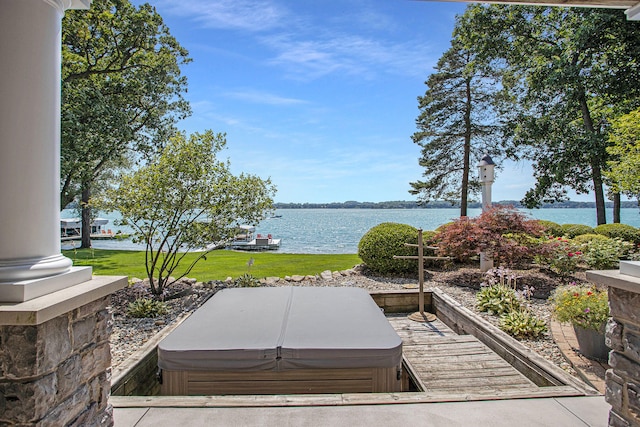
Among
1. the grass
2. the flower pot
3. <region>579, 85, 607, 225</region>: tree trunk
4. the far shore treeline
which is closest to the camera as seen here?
the flower pot

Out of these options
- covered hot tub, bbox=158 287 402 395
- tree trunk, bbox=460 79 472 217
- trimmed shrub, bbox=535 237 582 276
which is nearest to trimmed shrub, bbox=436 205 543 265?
trimmed shrub, bbox=535 237 582 276

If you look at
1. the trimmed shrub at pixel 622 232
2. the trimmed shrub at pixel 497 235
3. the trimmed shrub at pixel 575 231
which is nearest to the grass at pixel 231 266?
the trimmed shrub at pixel 497 235

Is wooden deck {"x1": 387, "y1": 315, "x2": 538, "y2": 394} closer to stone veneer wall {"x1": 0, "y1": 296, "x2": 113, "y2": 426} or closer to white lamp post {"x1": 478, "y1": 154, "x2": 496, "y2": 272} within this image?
stone veneer wall {"x1": 0, "y1": 296, "x2": 113, "y2": 426}

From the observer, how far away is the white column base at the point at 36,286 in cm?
131

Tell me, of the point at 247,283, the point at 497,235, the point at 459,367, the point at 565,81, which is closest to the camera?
the point at 459,367

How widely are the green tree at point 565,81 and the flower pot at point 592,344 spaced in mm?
10483

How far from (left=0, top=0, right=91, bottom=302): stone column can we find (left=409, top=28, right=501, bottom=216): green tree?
15972 millimetres

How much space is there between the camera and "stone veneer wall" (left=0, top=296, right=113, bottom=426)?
126 cm

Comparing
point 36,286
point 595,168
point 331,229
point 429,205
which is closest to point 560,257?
point 595,168

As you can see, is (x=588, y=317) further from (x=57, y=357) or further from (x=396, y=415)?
(x=57, y=357)

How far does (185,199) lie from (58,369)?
4.27 meters

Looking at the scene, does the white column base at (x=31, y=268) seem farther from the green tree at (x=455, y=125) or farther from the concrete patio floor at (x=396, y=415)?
the green tree at (x=455, y=125)

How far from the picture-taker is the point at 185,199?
542cm

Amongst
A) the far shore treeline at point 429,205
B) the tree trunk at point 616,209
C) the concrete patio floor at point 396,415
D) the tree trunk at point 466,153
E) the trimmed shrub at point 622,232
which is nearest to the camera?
the concrete patio floor at point 396,415
